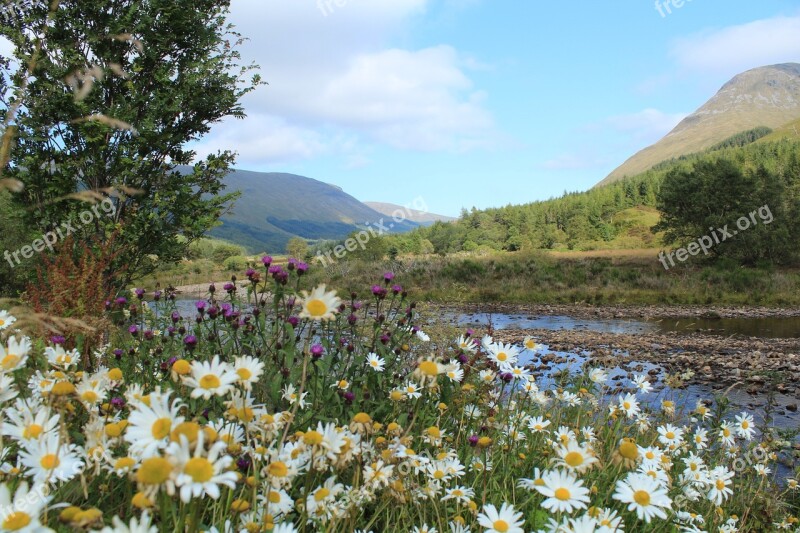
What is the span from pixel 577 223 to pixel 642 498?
81.4 m

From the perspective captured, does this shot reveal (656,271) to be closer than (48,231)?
No

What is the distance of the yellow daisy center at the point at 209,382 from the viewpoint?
1.14 meters

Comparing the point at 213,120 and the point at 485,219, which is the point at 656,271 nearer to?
the point at 213,120

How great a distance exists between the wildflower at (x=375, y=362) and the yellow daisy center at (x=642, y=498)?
5.31ft

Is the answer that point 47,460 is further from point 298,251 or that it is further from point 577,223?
point 577,223

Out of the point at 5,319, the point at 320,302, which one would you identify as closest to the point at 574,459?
the point at 320,302

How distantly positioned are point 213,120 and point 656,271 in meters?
29.5

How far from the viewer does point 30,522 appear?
0.83 m

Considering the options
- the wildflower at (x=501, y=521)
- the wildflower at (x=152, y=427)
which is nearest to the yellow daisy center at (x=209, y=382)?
the wildflower at (x=152, y=427)

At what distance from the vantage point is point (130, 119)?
7527 mm

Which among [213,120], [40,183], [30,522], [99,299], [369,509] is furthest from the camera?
[213,120]

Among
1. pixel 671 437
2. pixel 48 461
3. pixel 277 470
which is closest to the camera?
pixel 48 461

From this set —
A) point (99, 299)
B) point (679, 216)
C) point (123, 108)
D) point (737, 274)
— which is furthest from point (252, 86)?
point (679, 216)

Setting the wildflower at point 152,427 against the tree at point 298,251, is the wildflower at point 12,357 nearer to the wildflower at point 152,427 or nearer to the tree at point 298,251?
the wildflower at point 152,427
